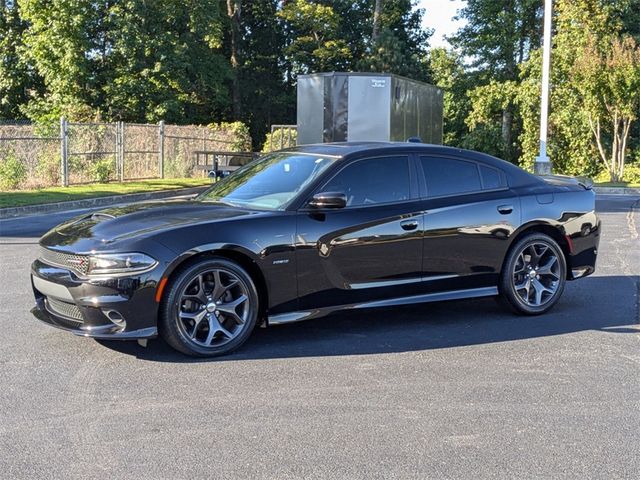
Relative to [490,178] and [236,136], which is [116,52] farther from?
[490,178]

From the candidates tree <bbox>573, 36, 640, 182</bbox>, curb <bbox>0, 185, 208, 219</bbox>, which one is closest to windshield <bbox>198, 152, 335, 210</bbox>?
curb <bbox>0, 185, 208, 219</bbox>

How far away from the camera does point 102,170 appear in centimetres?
2292

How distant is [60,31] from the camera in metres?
33.1

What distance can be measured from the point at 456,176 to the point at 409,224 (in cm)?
79

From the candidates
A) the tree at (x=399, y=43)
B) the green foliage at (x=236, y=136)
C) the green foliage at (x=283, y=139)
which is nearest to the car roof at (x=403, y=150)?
the green foliage at (x=283, y=139)

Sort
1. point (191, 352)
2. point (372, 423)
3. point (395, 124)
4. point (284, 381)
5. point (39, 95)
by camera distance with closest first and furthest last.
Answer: point (372, 423) → point (284, 381) → point (191, 352) → point (395, 124) → point (39, 95)

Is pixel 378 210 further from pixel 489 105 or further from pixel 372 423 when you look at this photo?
pixel 489 105

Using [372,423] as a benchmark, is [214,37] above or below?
above

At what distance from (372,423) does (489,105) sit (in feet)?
126

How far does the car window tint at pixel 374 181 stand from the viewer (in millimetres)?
5926

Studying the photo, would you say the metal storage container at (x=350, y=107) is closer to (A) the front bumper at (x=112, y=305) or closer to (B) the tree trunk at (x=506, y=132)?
(A) the front bumper at (x=112, y=305)

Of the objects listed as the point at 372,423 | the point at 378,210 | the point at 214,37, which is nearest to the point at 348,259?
the point at 378,210

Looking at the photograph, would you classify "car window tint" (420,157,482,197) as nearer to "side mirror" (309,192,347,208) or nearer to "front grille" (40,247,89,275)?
"side mirror" (309,192,347,208)

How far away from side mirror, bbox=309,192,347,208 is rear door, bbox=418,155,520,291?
896 mm
